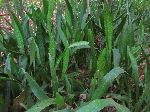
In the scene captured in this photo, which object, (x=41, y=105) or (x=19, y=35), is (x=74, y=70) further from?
(x=41, y=105)

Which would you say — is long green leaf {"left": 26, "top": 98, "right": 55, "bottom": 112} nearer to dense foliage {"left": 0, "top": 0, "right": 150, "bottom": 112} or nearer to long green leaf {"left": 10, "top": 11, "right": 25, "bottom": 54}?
dense foliage {"left": 0, "top": 0, "right": 150, "bottom": 112}

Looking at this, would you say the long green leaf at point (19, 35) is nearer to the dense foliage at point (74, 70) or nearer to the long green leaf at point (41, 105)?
the dense foliage at point (74, 70)

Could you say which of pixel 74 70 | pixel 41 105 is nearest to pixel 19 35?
pixel 74 70

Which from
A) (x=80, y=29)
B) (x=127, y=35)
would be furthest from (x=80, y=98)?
(x=80, y=29)

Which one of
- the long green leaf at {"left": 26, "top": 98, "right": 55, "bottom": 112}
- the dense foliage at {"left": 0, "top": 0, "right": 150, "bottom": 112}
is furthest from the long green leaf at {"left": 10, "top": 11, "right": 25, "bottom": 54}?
the long green leaf at {"left": 26, "top": 98, "right": 55, "bottom": 112}

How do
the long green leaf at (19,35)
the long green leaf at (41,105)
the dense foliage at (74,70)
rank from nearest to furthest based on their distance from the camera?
the long green leaf at (41,105) < the dense foliage at (74,70) < the long green leaf at (19,35)

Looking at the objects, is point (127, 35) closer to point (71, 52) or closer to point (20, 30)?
point (71, 52)

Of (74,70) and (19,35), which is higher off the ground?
(19,35)

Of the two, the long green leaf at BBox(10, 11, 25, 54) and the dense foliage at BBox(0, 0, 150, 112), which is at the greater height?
the long green leaf at BBox(10, 11, 25, 54)

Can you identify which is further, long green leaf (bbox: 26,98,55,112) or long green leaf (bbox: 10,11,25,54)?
long green leaf (bbox: 10,11,25,54)

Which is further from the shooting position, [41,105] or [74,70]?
[74,70]

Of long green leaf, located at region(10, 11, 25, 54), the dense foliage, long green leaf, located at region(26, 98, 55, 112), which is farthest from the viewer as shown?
long green leaf, located at region(10, 11, 25, 54)

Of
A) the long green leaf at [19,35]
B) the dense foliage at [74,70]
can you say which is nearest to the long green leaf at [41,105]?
the dense foliage at [74,70]

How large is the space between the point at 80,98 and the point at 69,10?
73 centimetres
